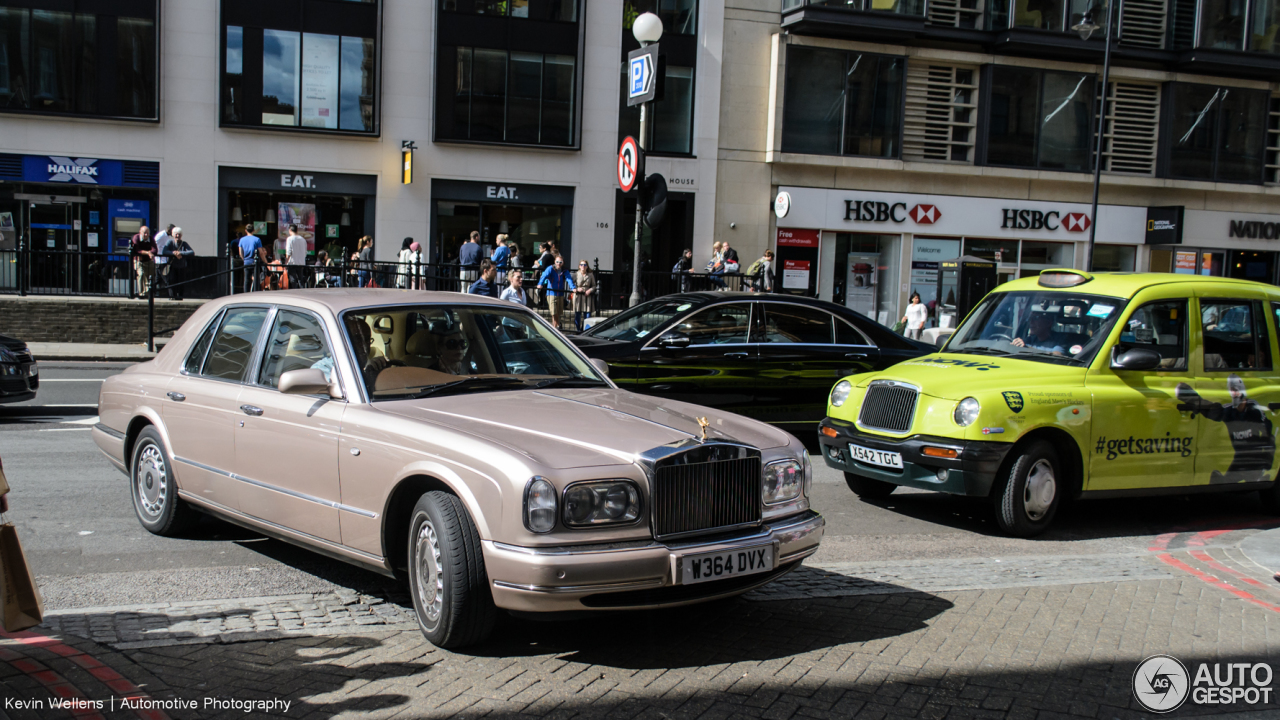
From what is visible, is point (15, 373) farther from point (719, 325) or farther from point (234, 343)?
point (719, 325)

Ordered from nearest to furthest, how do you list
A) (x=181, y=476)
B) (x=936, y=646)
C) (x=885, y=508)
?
(x=936, y=646), (x=181, y=476), (x=885, y=508)

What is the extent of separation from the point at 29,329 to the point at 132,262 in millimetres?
2401

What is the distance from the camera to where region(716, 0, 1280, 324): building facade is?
2870 centimetres

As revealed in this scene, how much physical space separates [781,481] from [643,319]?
18.7 ft

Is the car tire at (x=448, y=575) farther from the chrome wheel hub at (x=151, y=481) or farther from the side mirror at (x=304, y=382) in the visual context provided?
the chrome wheel hub at (x=151, y=481)

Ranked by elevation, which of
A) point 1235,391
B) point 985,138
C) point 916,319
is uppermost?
point 985,138

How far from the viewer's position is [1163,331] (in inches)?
302

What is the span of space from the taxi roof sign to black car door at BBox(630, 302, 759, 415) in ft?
9.51

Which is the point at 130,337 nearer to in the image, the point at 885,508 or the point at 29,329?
the point at 29,329

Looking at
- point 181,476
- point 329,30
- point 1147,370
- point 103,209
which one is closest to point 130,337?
point 103,209

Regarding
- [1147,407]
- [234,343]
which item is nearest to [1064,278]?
[1147,407]

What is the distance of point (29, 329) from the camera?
19.3 m

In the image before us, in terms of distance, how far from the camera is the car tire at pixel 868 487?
26.9 feet

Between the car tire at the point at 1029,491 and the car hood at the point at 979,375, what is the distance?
0.47 meters
